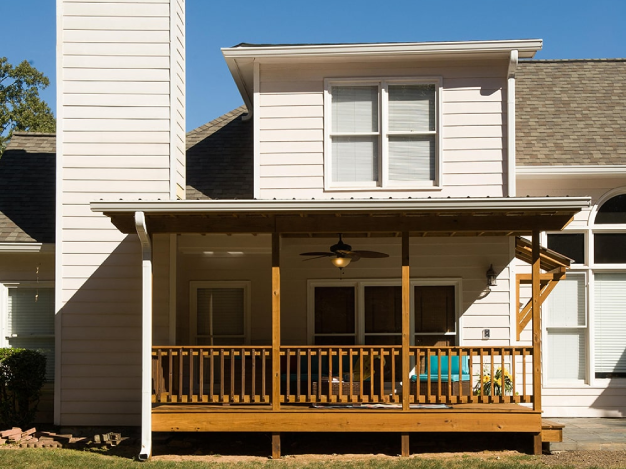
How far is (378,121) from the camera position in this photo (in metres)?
11.3

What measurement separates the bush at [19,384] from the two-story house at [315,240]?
486mm

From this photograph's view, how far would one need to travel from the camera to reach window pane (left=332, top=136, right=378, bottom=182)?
1132cm

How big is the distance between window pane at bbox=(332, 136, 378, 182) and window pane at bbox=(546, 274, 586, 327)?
11.7ft

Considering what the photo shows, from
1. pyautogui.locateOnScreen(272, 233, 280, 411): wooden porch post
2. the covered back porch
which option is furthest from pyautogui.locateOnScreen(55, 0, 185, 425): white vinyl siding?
pyautogui.locateOnScreen(272, 233, 280, 411): wooden porch post

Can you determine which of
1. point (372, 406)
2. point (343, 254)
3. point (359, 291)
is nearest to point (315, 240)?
point (359, 291)

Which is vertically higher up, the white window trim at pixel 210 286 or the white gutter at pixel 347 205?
the white gutter at pixel 347 205

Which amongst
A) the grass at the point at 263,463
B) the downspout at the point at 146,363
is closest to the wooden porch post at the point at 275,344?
the grass at the point at 263,463

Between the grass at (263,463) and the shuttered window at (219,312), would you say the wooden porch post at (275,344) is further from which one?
the shuttered window at (219,312)

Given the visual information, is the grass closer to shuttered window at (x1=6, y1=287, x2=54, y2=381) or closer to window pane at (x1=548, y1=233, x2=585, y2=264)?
shuttered window at (x1=6, y1=287, x2=54, y2=381)

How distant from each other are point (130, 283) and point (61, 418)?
82.4 inches

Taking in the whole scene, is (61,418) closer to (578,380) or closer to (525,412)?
(525,412)

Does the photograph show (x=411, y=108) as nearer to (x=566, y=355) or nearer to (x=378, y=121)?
(x=378, y=121)

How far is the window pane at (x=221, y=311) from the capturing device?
1180 centimetres

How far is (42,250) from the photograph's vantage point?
11312 millimetres
